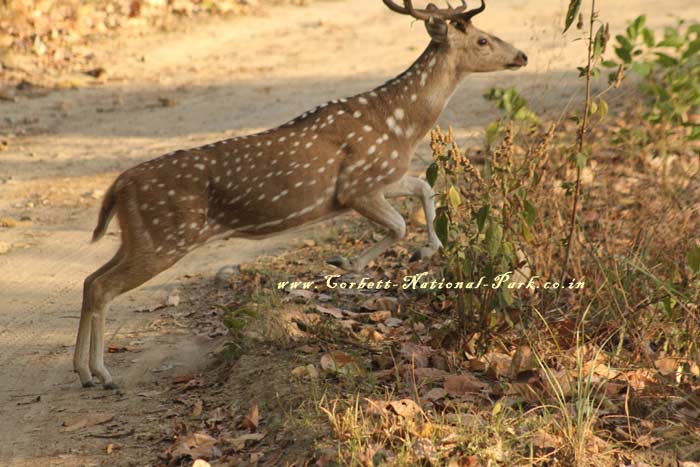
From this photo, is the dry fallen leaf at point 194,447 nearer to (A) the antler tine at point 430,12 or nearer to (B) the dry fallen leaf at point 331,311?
(B) the dry fallen leaf at point 331,311

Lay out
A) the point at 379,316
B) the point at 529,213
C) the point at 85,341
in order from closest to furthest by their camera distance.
→ the point at 529,213 < the point at 85,341 < the point at 379,316

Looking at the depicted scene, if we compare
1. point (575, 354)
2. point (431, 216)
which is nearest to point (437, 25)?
point (431, 216)

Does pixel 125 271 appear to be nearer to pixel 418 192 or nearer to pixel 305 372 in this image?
pixel 305 372

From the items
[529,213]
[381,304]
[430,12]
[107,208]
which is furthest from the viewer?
[430,12]

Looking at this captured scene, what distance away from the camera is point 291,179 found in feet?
24.0

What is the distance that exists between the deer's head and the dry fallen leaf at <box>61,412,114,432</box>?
3641mm

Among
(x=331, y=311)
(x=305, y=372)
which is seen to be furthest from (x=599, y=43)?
(x=331, y=311)

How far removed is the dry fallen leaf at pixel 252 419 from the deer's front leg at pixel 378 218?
2.15m

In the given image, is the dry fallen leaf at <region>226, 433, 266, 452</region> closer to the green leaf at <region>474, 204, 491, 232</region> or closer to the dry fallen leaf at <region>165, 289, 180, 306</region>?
the green leaf at <region>474, 204, 491, 232</region>

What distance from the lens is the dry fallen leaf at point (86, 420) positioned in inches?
243

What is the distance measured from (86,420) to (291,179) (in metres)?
2.16

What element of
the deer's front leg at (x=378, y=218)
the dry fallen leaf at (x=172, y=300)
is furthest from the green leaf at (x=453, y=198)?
the dry fallen leaf at (x=172, y=300)

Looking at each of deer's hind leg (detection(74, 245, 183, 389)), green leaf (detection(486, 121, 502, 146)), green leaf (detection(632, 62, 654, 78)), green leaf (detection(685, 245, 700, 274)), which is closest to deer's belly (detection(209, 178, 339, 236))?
deer's hind leg (detection(74, 245, 183, 389))

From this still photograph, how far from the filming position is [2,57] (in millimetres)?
14969
